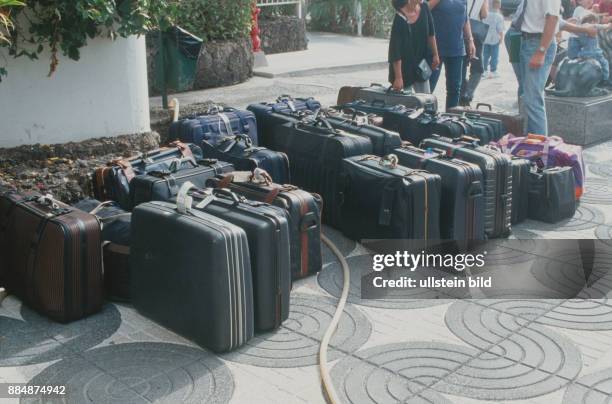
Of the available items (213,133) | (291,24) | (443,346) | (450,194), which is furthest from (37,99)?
(291,24)

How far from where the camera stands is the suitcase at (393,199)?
5.30 metres

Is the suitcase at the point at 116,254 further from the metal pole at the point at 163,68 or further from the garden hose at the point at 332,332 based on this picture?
the metal pole at the point at 163,68

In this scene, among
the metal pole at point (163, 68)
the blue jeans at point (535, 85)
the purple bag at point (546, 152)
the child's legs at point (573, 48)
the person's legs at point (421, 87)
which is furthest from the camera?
the child's legs at point (573, 48)

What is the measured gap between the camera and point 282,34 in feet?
48.2

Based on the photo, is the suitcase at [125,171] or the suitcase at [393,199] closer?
the suitcase at [393,199]

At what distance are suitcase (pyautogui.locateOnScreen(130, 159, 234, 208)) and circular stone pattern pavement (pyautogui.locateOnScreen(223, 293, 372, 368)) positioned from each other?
40.3 inches

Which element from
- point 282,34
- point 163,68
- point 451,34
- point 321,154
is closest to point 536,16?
point 451,34

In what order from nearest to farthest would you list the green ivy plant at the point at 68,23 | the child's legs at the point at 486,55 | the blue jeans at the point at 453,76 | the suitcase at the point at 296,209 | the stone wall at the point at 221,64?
1. the suitcase at the point at 296,209
2. the green ivy plant at the point at 68,23
3. the blue jeans at the point at 453,76
4. the stone wall at the point at 221,64
5. the child's legs at the point at 486,55

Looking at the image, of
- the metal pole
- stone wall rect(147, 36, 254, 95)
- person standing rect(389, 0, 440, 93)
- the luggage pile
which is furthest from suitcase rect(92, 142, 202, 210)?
stone wall rect(147, 36, 254, 95)

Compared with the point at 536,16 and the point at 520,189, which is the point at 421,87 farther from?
the point at 520,189

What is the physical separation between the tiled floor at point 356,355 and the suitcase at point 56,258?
0.36 feet

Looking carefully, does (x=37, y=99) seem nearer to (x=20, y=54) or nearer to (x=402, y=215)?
(x=20, y=54)

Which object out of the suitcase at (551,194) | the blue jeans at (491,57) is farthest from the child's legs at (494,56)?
the suitcase at (551,194)

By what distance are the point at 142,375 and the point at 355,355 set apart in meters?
1.09
